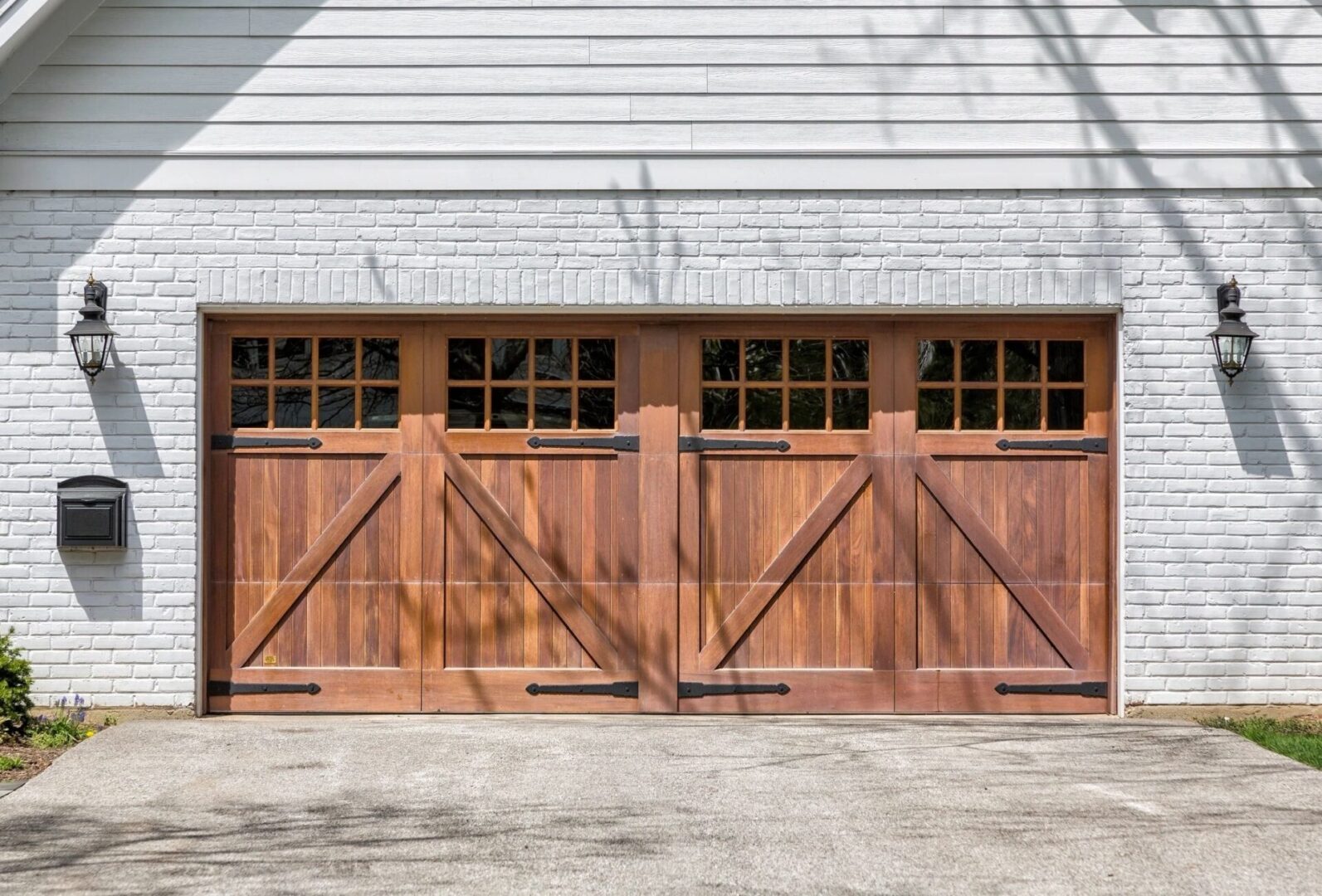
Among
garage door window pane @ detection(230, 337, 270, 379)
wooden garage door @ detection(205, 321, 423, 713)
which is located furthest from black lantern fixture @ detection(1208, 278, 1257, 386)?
garage door window pane @ detection(230, 337, 270, 379)

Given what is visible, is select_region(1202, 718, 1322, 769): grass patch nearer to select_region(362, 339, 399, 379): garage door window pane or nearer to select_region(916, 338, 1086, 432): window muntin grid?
select_region(916, 338, 1086, 432): window muntin grid

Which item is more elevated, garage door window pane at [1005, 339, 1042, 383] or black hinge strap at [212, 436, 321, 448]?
garage door window pane at [1005, 339, 1042, 383]

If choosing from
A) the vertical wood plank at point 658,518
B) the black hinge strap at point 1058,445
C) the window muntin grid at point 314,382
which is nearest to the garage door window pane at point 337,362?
the window muntin grid at point 314,382

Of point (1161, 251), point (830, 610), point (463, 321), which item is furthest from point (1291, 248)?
point (463, 321)

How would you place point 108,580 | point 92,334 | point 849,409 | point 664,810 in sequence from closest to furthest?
1. point 664,810
2. point 92,334
3. point 108,580
4. point 849,409

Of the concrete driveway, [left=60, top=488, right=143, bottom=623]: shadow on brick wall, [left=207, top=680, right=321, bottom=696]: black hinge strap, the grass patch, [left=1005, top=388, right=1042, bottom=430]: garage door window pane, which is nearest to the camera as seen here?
the concrete driveway

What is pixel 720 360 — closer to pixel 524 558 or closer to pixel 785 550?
pixel 785 550

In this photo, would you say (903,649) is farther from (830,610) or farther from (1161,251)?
(1161,251)

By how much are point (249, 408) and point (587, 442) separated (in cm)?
192

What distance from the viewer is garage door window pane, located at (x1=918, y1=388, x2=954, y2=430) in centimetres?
802

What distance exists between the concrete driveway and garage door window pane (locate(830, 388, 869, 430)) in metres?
1.66

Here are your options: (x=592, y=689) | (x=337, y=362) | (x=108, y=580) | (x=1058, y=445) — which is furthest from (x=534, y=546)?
(x=1058, y=445)

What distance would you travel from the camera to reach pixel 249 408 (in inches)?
315

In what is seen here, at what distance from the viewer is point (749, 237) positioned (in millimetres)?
7852
